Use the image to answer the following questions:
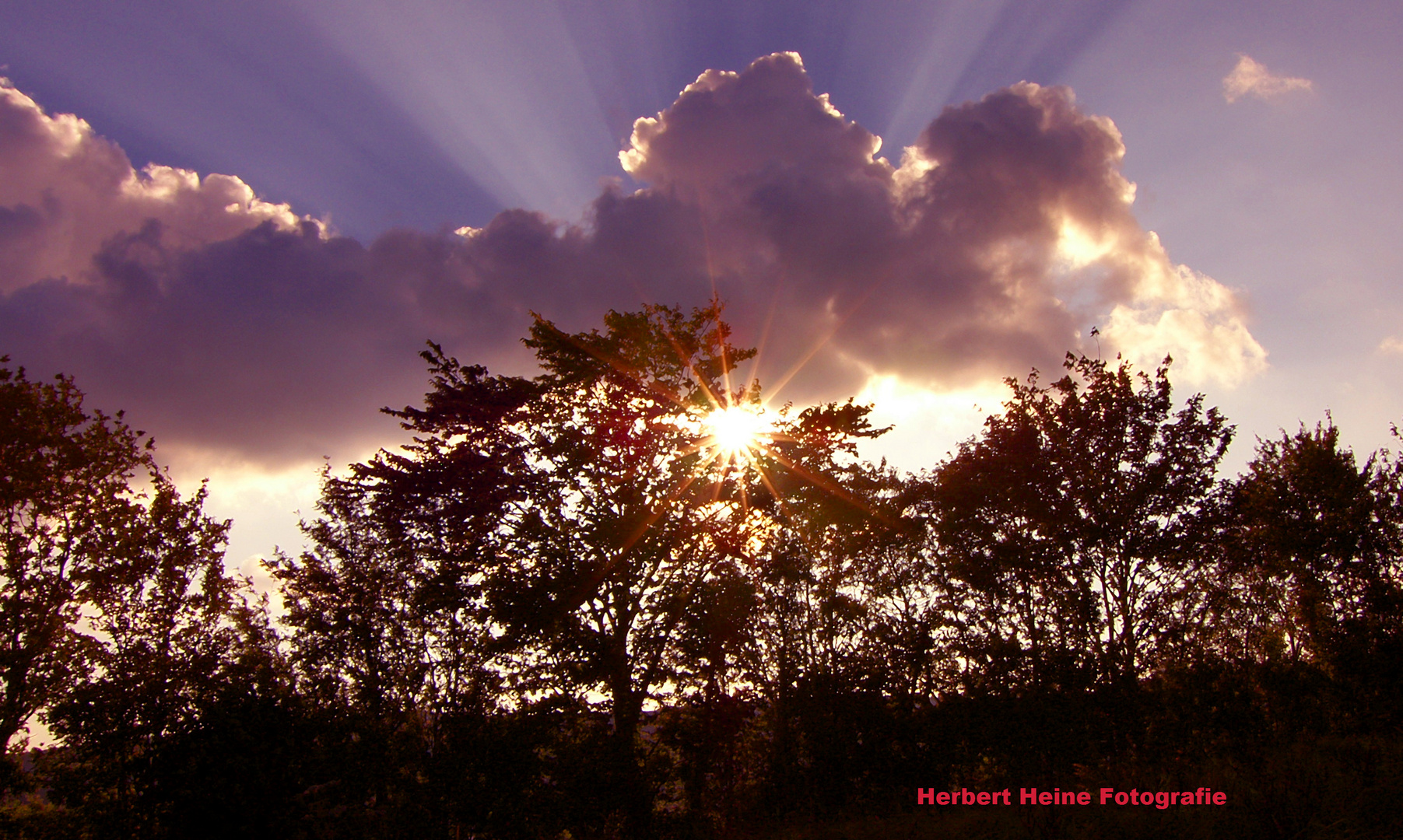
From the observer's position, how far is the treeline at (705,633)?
1359 centimetres

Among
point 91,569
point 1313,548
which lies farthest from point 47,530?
point 1313,548

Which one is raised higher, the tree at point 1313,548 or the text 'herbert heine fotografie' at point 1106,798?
the tree at point 1313,548

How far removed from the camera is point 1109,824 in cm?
1029

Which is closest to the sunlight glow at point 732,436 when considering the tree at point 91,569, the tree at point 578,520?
the tree at point 578,520

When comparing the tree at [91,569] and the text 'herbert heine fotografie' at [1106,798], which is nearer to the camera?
the text 'herbert heine fotografie' at [1106,798]

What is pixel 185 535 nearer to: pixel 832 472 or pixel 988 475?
pixel 832 472

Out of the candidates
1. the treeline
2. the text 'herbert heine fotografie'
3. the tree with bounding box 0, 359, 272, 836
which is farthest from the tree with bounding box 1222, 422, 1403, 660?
the tree with bounding box 0, 359, 272, 836

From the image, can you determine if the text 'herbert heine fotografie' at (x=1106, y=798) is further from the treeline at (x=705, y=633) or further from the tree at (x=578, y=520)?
the tree at (x=578, y=520)

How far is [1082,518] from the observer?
26312mm

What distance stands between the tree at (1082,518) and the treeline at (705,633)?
0.41 feet

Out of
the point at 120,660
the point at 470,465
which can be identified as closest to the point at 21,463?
the point at 120,660

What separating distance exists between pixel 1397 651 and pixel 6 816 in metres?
42.1

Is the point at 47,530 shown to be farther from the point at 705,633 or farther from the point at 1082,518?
the point at 1082,518

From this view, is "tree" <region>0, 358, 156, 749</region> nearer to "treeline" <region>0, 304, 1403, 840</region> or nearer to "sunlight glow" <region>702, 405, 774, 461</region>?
"treeline" <region>0, 304, 1403, 840</region>
